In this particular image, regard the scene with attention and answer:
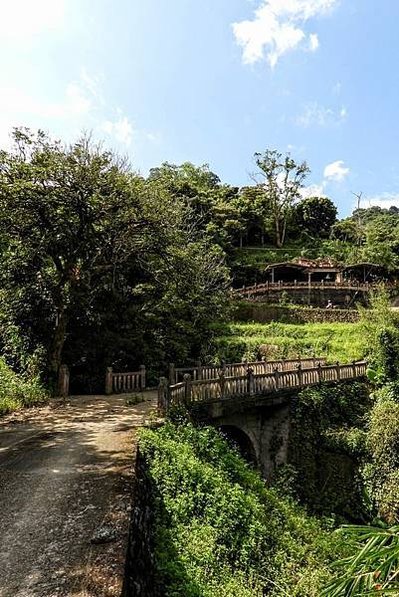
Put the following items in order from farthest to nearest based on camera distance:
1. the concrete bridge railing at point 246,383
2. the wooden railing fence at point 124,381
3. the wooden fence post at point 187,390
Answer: the wooden railing fence at point 124,381, the wooden fence post at point 187,390, the concrete bridge railing at point 246,383

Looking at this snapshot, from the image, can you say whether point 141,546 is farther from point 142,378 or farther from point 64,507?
point 142,378

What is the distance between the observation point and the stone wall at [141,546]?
4898 millimetres

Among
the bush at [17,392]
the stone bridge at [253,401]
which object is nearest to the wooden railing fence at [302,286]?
the stone bridge at [253,401]

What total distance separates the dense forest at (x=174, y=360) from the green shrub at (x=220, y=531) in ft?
0.10

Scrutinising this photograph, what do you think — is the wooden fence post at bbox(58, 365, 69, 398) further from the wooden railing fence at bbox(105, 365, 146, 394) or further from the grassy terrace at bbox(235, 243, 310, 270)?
the grassy terrace at bbox(235, 243, 310, 270)

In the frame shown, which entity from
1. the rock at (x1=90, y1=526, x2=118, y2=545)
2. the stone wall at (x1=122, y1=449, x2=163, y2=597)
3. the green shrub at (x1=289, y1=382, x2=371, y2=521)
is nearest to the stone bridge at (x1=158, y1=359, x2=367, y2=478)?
the green shrub at (x1=289, y1=382, x2=371, y2=521)

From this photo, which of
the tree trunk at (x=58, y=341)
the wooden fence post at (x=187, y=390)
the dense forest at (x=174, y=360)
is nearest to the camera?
the dense forest at (x=174, y=360)

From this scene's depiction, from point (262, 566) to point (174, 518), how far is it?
1841 mm

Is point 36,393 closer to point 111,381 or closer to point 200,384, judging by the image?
point 111,381

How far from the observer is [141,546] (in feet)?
19.1

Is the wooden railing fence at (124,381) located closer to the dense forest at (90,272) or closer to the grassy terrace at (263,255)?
the dense forest at (90,272)

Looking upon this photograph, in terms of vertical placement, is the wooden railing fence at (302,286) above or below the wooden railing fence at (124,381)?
above

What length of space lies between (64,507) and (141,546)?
118cm

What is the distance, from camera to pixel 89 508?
5914 millimetres
